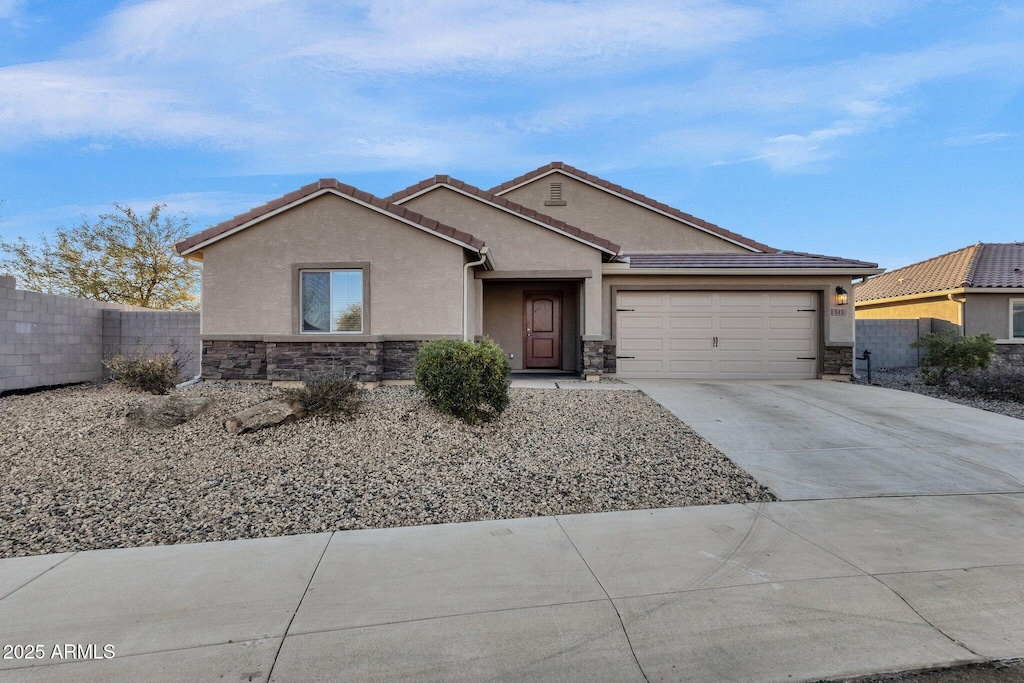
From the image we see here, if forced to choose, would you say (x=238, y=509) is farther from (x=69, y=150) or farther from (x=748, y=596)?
(x=69, y=150)

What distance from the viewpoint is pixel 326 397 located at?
6.81m

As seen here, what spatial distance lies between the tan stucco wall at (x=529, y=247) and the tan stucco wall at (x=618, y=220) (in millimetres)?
3285

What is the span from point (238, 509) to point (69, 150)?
14.6 meters

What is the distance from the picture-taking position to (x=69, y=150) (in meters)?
13.6

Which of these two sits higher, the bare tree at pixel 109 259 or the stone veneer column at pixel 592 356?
the bare tree at pixel 109 259

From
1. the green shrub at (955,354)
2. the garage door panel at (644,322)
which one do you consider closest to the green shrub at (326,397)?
the garage door panel at (644,322)

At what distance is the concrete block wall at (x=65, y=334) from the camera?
9.52 m

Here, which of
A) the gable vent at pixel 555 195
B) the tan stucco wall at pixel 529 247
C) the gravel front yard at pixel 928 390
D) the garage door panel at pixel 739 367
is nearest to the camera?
the gravel front yard at pixel 928 390

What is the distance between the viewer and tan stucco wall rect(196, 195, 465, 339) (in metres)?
9.86

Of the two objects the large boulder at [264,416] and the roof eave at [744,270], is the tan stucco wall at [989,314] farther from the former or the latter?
the large boulder at [264,416]

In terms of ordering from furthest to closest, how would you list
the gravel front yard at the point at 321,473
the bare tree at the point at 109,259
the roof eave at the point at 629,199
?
1. the bare tree at the point at 109,259
2. the roof eave at the point at 629,199
3. the gravel front yard at the point at 321,473

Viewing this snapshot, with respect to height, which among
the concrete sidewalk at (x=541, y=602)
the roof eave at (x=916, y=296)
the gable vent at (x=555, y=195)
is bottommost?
the concrete sidewalk at (x=541, y=602)

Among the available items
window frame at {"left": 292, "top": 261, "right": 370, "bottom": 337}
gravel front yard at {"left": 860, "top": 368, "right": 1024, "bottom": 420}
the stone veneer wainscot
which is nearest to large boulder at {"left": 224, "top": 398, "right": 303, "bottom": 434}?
the stone veneer wainscot

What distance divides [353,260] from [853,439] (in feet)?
28.3
